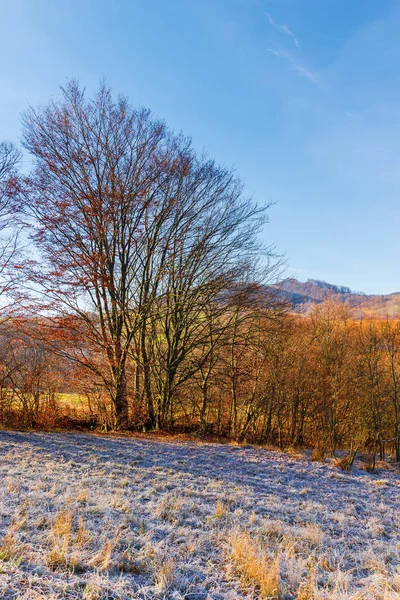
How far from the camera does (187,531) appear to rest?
3.55 meters

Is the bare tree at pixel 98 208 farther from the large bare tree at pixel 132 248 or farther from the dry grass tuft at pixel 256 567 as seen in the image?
the dry grass tuft at pixel 256 567

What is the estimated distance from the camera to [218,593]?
2.53m

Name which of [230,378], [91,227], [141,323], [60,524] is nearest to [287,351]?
[230,378]

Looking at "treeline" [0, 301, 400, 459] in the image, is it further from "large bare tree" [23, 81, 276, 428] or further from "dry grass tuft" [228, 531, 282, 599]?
"dry grass tuft" [228, 531, 282, 599]

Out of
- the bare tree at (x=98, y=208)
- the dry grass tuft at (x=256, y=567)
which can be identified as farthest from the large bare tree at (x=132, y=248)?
the dry grass tuft at (x=256, y=567)

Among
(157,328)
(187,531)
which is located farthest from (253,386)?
(187,531)

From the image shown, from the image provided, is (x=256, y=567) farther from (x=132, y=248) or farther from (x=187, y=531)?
(x=132, y=248)

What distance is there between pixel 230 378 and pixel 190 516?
32.3 ft

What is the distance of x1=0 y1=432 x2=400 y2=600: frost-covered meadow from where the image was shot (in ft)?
8.41

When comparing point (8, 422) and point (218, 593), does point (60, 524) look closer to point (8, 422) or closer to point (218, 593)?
point (218, 593)

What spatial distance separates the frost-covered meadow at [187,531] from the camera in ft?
8.41

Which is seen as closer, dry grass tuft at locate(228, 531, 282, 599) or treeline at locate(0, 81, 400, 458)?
dry grass tuft at locate(228, 531, 282, 599)

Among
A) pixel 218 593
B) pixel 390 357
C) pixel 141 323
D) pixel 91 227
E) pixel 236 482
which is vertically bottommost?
pixel 236 482

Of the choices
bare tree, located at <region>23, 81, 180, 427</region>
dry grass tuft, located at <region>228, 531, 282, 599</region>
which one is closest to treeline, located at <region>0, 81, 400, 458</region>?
bare tree, located at <region>23, 81, 180, 427</region>
